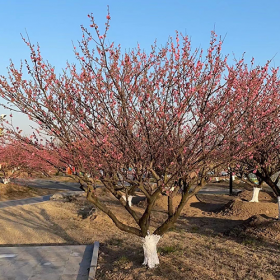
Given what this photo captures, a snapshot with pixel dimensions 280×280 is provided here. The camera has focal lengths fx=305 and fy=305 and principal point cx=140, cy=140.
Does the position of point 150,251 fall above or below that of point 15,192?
above

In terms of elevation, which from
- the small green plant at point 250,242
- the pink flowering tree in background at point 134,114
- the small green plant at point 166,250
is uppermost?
the pink flowering tree in background at point 134,114

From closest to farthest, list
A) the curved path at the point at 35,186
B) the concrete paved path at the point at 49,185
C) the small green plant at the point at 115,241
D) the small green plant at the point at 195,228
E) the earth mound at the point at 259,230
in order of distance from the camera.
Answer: the small green plant at the point at 115,241 < the earth mound at the point at 259,230 < the small green plant at the point at 195,228 < the curved path at the point at 35,186 < the concrete paved path at the point at 49,185

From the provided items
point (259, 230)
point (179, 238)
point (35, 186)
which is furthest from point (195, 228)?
point (35, 186)

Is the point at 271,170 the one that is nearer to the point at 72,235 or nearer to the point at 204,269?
the point at 204,269

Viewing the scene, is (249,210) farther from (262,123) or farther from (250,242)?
(262,123)

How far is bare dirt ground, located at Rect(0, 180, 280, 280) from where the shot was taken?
6079mm

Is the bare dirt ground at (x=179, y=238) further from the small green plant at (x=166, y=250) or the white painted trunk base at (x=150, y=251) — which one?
the white painted trunk base at (x=150, y=251)

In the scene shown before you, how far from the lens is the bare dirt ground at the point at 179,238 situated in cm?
608

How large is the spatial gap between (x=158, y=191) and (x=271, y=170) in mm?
6228

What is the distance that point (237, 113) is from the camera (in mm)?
5867

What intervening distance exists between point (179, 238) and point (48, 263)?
4035mm

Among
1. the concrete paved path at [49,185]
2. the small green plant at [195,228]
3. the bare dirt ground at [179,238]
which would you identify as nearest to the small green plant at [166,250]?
the bare dirt ground at [179,238]

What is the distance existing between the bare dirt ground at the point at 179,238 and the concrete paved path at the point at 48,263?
0.39 m

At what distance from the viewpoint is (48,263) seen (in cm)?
717
